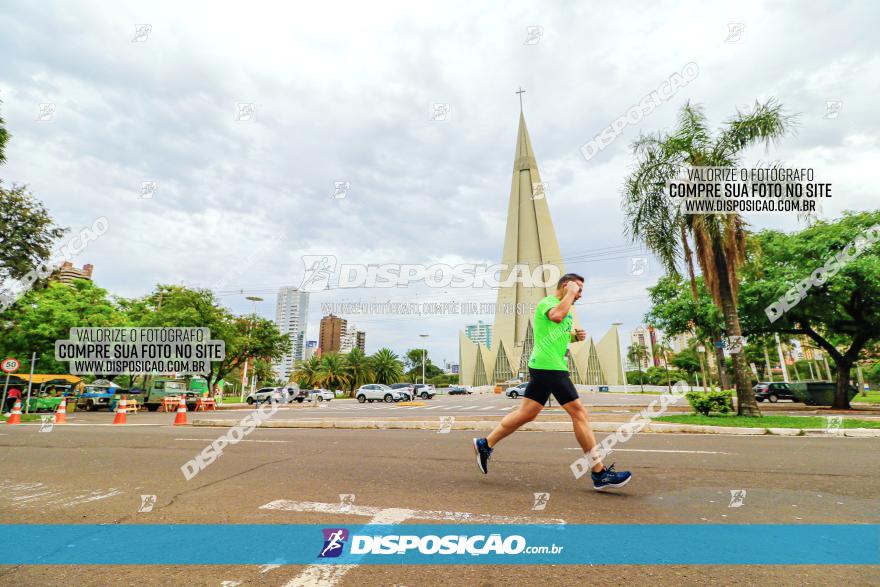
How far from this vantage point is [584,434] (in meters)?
4.10

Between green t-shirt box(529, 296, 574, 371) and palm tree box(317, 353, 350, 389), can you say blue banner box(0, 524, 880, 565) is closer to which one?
green t-shirt box(529, 296, 574, 371)

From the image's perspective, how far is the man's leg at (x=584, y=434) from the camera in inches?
158

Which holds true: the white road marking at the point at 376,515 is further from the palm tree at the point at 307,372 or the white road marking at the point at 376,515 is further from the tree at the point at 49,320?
the palm tree at the point at 307,372

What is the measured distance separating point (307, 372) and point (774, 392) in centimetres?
4626

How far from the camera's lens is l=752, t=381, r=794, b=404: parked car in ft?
90.5

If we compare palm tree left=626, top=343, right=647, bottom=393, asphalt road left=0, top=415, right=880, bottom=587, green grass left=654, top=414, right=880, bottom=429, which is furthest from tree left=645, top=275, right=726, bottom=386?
palm tree left=626, top=343, right=647, bottom=393

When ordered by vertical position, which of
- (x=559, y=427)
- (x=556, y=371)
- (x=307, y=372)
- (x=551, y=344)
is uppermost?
(x=551, y=344)

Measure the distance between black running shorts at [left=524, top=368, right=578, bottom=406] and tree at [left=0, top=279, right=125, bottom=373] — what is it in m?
31.6

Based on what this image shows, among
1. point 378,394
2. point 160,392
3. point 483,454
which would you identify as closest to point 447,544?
point 483,454

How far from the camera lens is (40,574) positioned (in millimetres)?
2471

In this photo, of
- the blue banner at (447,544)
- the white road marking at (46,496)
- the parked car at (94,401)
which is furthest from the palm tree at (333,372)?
the blue banner at (447,544)

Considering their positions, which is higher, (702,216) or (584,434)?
(702,216)

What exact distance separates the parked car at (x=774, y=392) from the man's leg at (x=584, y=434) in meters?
29.8

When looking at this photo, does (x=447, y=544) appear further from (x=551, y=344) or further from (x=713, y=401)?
(x=713, y=401)
